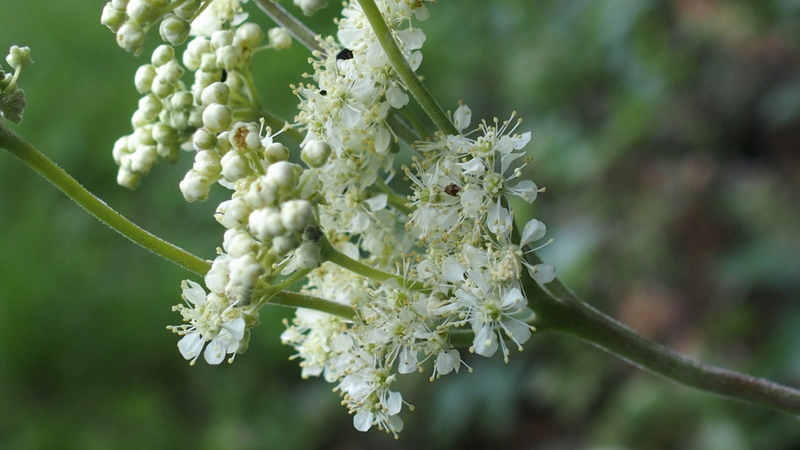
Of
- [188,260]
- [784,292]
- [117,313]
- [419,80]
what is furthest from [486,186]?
[117,313]

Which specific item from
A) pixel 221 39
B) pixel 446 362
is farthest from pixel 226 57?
pixel 446 362

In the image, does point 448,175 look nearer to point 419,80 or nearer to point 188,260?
point 419,80

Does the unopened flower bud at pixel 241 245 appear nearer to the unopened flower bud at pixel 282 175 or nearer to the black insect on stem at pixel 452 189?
the unopened flower bud at pixel 282 175

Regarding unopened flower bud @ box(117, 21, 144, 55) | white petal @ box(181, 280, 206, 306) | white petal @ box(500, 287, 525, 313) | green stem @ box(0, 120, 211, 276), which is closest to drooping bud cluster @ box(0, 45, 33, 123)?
green stem @ box(0, 120, 211, 276)

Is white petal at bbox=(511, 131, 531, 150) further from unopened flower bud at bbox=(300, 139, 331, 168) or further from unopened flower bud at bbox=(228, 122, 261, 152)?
unopened flower bud at bbox=(228, 122, 261, 152)

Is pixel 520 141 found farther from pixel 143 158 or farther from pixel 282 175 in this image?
pixel 143 158

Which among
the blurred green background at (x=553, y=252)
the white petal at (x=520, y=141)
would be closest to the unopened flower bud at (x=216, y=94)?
the white petal at (x=520, y=141)

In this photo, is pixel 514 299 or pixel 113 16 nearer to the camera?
pixel 514 299
